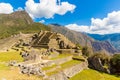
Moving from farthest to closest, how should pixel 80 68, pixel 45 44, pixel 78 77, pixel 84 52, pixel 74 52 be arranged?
1. pixel 84 52
2. pixel 45 44
3. pixel 74 52
4. pixel 80 68
5. pixel 78 77

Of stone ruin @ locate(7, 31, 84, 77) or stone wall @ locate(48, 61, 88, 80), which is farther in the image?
stone wall @ locate(48, 61, 88, 80)

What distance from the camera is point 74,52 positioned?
53125 mm

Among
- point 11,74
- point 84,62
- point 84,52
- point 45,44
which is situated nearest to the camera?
point 11,74

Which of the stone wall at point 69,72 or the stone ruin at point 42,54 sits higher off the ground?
the stone ruin at point 42,54

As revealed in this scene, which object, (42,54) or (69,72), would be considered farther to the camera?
(42,54)

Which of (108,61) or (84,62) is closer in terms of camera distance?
(84,62)

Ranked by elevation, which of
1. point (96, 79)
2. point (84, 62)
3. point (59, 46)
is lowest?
point (96, 79)

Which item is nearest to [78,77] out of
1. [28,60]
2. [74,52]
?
[28,60]

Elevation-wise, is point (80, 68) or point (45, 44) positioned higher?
point (45, 44)

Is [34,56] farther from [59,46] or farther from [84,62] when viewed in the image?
[59,46]

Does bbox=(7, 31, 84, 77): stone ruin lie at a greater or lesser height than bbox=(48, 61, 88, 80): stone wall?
greater

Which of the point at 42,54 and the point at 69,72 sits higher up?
the point at 42,54

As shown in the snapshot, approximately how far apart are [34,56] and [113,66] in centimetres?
3874

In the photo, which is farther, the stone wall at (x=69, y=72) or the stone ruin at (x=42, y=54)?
the stone wall at (x=69, y=72)
